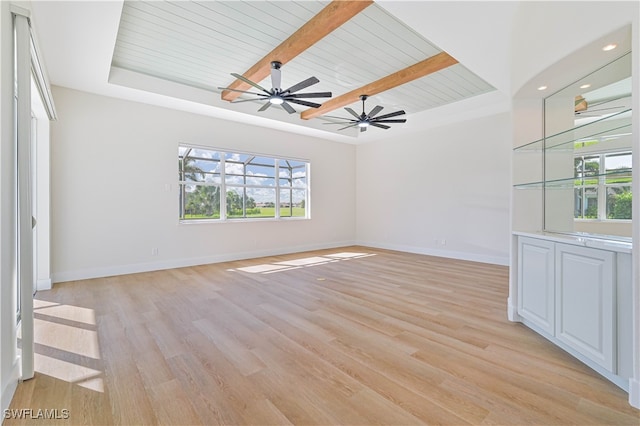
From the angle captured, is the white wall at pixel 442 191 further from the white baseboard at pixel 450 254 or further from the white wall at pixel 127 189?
→ the white wall at pixel 127 189

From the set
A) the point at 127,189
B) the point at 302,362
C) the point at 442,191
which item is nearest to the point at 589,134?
the point at 302,362

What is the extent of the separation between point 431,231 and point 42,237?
6.97 m

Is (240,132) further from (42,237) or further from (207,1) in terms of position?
(42,237)

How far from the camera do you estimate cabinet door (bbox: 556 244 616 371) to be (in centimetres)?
178

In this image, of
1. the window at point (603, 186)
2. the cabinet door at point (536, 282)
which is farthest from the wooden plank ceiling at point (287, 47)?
the cabinet door at point (536, 282)

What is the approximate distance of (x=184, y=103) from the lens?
4918 mm

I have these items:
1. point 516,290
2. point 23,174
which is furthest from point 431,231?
point 23,174

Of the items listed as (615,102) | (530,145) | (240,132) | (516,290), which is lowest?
(516,290)

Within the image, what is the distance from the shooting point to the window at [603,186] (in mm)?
1954

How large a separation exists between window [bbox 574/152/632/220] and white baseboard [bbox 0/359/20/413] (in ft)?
12.9

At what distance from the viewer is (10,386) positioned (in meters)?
1.66

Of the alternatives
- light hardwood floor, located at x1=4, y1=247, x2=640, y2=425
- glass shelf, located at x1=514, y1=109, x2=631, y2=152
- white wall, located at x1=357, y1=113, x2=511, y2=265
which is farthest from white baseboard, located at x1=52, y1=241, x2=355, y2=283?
glass shelf, located at x1=514, y1=109, x2=631, y2=152

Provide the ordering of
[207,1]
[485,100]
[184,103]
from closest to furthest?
[207,1] < [184,103] < [485,100]

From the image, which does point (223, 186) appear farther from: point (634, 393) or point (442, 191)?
point (634, 393)
